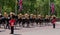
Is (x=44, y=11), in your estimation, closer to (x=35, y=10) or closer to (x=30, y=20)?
(x=35, y=10)

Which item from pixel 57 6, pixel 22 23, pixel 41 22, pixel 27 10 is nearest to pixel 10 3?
pixel 27 10

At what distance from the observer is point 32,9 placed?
64125mm

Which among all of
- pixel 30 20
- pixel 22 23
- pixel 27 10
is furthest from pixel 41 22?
pixel 27 10

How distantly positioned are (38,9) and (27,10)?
11.3 feet

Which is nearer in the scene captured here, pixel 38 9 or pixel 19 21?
pixel 19 21

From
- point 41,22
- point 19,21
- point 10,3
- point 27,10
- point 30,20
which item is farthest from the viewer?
point 27,10

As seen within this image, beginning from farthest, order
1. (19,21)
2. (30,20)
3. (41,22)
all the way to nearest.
A: (41,22), (30,20), (19,21)

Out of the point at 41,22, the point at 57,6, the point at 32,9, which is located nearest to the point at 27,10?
the point at 32,9

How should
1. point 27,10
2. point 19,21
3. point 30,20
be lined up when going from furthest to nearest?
point 27,10 → point 30,20 → point 19,21

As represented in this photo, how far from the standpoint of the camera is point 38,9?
65.2 meters

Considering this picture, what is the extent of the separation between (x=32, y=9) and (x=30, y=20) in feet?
99.2

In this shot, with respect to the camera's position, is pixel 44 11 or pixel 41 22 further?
pixel 44 11

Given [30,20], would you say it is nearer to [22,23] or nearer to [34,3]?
[22,23]

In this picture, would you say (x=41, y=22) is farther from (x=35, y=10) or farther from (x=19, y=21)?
(x=35, y=10)
